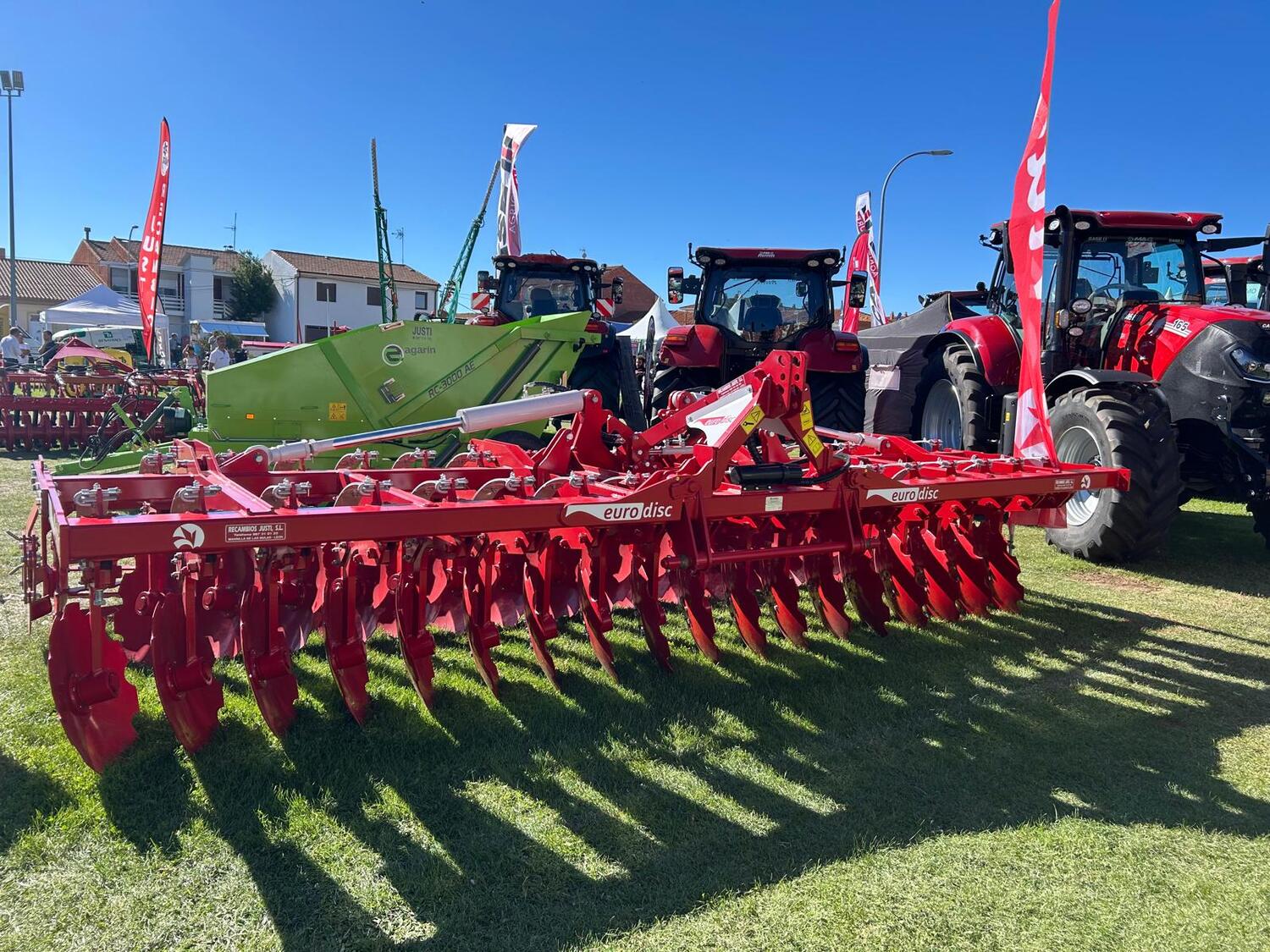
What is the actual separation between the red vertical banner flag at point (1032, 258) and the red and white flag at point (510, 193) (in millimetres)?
12030

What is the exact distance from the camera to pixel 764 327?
7.31m

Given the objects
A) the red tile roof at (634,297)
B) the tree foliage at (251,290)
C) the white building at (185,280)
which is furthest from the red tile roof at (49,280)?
the red tile roof at (634,297)

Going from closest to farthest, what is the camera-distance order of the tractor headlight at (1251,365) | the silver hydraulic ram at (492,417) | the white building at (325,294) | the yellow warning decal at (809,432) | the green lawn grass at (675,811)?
the green lawn grass at (675,811)
the yellow warning decal at (809,432)
the silver hydraulic ram at (492,417)
the tractor headlight at (1251,365)
the white building at (325,294)

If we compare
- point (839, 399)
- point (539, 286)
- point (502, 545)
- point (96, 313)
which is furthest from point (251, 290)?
point (502, 545)

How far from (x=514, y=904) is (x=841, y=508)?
2.08m

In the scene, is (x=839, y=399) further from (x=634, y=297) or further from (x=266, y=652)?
(x=634, y=297)

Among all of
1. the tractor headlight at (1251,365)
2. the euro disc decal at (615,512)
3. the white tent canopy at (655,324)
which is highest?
the white tent canopy at (655,324)

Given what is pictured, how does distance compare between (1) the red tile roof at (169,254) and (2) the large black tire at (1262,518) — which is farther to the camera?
(1) the red tile roof at (169,254)

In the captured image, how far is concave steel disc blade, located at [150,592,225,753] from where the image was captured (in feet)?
8.42

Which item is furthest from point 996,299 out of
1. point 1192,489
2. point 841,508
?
point 841,508

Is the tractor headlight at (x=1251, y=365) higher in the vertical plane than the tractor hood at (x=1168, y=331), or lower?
lower

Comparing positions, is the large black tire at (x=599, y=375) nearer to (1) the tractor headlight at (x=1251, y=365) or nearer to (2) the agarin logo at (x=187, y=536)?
(1) the tractor headlight at (x=1251, y=365)

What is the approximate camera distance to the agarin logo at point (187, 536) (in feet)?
7.68

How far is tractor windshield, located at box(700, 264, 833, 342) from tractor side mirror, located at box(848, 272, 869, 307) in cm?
19
